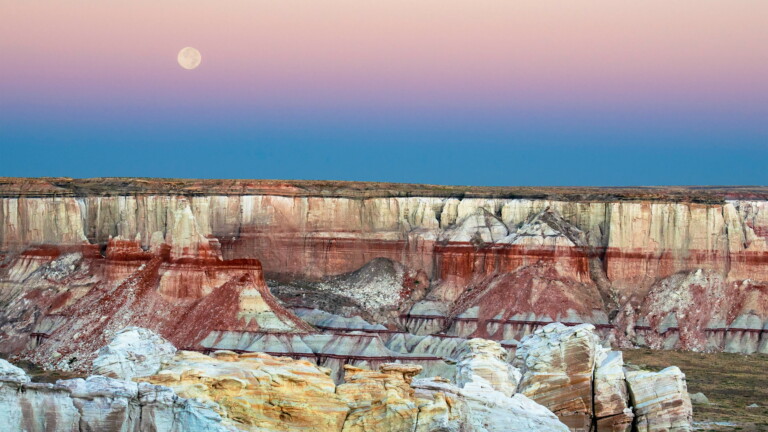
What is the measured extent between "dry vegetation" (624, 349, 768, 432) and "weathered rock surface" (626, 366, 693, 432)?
12411 mm

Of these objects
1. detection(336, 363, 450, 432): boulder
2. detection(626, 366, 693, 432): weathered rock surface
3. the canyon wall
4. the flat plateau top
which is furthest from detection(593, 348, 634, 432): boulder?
the flat plateau top

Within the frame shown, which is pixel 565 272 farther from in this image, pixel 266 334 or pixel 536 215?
pixel 266 334

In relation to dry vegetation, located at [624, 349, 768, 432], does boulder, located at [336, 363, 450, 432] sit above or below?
above

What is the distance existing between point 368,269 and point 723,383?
35.5m

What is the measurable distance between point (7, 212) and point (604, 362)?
7278cm

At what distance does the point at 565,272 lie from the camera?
99.9m

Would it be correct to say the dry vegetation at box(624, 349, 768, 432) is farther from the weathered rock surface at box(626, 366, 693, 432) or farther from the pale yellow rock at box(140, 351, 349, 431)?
the pale yellow rock at box(140, 351, 349, 431)

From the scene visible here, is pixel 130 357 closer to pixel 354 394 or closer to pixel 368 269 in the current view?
pixel 354 394

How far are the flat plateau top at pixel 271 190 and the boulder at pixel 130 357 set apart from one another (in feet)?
210

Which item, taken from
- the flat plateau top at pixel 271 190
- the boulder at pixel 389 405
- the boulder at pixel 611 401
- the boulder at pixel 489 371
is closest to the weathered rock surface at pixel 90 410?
the boulder at pixel 389 405

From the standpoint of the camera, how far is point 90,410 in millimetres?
36812

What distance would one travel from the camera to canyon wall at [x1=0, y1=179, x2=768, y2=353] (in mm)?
93438

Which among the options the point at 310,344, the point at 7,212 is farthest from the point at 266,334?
the point at 7,212

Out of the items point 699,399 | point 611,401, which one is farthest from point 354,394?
point 699,399
